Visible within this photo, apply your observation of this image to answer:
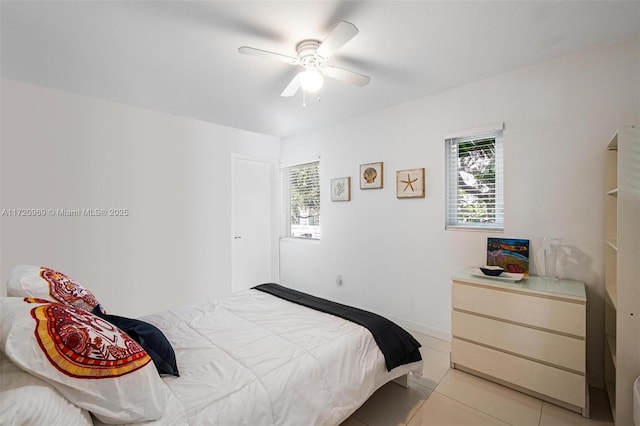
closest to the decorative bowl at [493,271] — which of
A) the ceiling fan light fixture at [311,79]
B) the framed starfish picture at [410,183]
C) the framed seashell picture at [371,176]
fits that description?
the framed starfish picture at [410,183]

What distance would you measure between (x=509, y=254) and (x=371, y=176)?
161cm

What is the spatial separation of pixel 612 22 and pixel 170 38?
2.88 m

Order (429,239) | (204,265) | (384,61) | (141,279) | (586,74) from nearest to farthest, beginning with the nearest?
(586,74), (384,61), (429,239), (141,279), (204,265)

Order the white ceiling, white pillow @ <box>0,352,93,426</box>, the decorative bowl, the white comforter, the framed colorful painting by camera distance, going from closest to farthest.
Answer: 1. white pillow @ <box>0,352,93,426</box>
2. the white comforter
3. the white ceiling
4. the decorative bowl
5. the framed colorful painting

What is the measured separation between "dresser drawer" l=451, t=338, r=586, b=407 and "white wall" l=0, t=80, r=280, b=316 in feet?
9.78

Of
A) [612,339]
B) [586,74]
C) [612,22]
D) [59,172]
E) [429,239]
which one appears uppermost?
[612,22]

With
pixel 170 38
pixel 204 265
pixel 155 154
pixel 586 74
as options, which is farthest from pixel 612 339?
pixel 155 154

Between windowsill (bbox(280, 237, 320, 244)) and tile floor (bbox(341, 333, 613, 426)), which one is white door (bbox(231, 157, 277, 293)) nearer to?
windowsill (bbox(280, 237, 320, 244))

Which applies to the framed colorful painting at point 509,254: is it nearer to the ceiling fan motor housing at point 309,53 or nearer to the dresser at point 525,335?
the dresser at point 525,335

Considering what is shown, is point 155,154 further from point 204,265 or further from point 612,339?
point 612,339

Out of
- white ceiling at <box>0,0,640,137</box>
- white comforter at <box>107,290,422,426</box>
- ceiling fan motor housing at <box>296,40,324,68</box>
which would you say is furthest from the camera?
ceiling fan motor housing at <box>296,40,324,68</box>

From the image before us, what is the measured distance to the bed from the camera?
2.80 feet

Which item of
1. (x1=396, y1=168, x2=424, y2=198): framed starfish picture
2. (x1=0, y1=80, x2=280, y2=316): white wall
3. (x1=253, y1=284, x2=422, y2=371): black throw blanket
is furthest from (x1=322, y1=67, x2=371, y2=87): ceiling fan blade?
(x1=0, y1=80, x2=280, y2=316): white wall

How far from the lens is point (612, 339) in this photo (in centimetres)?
195
